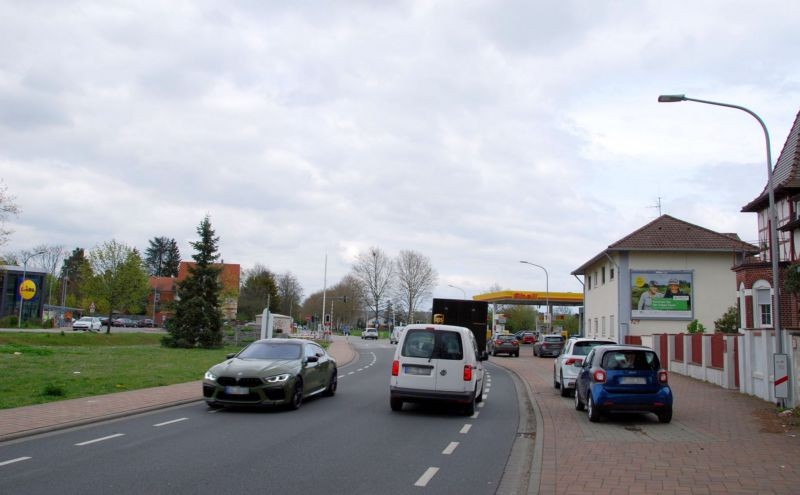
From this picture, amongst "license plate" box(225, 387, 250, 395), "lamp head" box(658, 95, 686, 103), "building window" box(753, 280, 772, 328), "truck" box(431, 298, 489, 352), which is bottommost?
"license plate" box(225, 387, 250, 395)

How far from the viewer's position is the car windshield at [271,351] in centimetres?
1450

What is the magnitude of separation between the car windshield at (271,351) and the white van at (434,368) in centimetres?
253

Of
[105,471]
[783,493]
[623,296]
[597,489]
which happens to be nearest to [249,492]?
[105,471]

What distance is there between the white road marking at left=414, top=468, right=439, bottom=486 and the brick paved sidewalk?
1234 mm

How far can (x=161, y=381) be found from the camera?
17891mm

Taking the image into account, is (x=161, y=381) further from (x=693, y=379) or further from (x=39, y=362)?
(x=693, y=379)

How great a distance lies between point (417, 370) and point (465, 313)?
1723 centimetres

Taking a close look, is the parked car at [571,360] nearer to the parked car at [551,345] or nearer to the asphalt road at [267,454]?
the asphalt road at [267,454]

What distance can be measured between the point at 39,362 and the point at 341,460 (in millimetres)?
18013

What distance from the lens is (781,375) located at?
46.7 ft

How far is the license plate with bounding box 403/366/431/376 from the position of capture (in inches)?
523

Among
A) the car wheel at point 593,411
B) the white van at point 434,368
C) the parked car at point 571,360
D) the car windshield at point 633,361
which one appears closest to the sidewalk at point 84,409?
the white van at point 434,368

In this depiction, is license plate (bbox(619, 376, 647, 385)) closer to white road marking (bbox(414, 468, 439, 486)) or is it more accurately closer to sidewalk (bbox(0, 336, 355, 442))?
white road marking (bbox(414, 468, 439, 486))

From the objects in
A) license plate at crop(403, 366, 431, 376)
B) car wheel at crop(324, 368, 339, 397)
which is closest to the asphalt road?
license plate at crop(403, 366, 431, 376)
